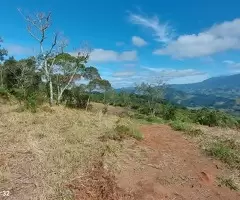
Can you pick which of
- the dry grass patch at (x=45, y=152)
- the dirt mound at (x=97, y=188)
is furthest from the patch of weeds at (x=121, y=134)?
the dirt mound at (x=97, y=188)

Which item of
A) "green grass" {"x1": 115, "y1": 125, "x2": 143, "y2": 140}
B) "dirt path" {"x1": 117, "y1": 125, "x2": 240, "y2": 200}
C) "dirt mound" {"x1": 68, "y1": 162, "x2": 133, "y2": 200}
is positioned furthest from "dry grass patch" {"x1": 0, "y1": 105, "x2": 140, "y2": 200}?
"dirt path" {"x1": 117, "y1": 125, "x2": 240, "y2": 200}

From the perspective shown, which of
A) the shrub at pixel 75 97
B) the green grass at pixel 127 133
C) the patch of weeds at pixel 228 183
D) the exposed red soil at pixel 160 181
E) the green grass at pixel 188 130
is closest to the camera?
the exposed red soil at pixel 160 181

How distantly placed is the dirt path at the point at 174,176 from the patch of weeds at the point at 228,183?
0.14m

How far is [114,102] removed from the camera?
207 ft

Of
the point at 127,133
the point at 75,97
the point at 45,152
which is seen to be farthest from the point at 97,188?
the point at 75,97

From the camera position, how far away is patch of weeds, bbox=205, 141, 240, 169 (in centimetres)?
876

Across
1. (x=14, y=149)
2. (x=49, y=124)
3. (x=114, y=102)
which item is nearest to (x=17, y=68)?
(x=114, y=102)

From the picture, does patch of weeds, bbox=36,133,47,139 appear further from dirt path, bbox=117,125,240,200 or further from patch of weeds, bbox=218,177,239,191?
patch of weeds, bbox=218,177,239,191

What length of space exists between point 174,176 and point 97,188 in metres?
2.14

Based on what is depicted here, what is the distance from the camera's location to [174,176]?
7414 mm

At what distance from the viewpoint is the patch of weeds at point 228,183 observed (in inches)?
279

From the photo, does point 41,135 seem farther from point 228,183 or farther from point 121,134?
point 228,183

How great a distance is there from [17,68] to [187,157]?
43.5m

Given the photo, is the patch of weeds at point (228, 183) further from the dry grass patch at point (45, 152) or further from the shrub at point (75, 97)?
the shrub at point (75, 97)
